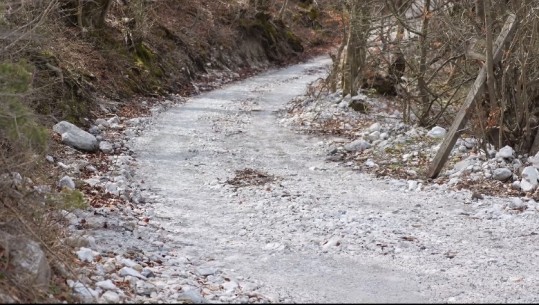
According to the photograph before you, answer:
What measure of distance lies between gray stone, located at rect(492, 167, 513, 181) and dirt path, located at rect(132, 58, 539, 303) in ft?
2.88

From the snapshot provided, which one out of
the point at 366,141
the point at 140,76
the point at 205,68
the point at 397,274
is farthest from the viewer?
the point at 205,68

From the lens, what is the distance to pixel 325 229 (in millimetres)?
7113

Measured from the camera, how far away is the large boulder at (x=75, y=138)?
10.4m

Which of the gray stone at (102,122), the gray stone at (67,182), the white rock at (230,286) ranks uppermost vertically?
the gray stone at (67,182)

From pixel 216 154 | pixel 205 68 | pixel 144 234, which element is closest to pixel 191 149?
pixel 216 154

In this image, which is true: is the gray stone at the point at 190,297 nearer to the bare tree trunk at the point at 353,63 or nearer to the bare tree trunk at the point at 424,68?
the bare tree trunk at the point at 424,68

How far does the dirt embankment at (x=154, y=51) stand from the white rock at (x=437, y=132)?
7.05m

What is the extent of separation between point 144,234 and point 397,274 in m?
2.78

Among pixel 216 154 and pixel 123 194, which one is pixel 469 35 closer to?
pixel 216 154

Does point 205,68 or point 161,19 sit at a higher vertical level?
point 161,19

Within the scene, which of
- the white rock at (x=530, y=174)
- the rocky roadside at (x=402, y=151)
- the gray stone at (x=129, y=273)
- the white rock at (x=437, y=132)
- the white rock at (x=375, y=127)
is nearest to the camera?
the gray stone at (x=129, y=273)

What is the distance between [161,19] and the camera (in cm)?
2427

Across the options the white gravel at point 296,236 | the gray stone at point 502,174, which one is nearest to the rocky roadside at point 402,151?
the gray stone at point 502,174

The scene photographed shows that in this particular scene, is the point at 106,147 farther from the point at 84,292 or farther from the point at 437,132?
the point at 84,292
